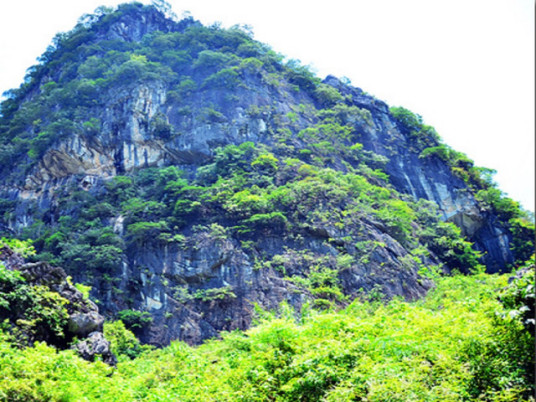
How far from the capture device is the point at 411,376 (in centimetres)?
655

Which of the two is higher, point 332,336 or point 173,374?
point 332,336

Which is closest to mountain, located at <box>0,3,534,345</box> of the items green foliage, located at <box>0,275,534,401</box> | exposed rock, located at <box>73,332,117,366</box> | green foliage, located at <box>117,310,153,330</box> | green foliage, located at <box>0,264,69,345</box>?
green foliage, located at <box>117,310,153,330</box>

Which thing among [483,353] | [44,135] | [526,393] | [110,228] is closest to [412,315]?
[483,353]

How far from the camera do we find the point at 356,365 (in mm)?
7297

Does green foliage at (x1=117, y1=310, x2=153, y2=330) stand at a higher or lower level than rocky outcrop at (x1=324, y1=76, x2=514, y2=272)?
lower

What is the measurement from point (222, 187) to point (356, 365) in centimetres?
2033

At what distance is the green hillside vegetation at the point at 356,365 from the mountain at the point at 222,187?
11.2 m

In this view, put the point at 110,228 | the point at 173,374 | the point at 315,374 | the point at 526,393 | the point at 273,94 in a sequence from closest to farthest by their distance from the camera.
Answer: the point at 526,393 < the point at 315,374 < the point at 173,374 < the point at 110,228 < the point at 273,94

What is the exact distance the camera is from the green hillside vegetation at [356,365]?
6.22 metres

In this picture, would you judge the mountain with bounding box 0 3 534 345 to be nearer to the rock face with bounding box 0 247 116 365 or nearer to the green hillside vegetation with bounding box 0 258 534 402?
the rock face with bounding box 0 247 116 365

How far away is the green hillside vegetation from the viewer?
20.4ft

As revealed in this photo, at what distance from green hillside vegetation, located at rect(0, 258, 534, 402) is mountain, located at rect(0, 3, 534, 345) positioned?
11.2 metres

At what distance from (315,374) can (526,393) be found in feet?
9.20

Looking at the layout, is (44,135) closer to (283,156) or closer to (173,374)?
(283,156)
